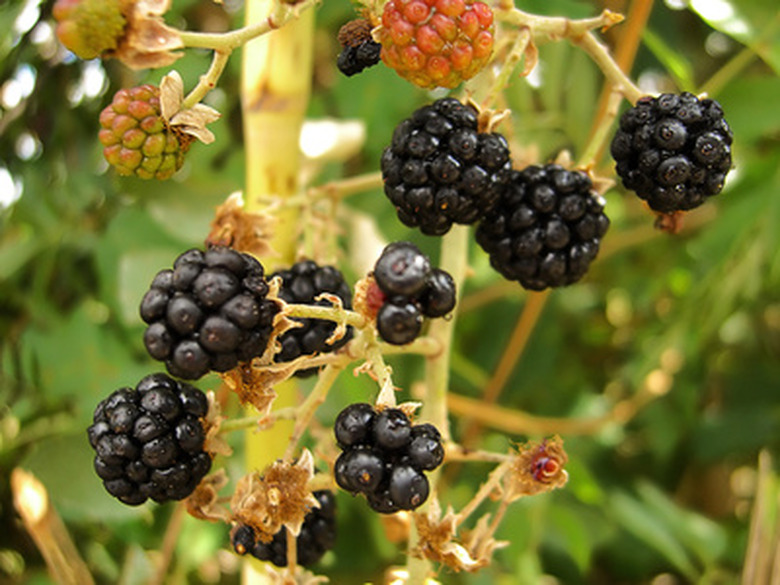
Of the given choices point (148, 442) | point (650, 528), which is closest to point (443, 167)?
point (148, 442)

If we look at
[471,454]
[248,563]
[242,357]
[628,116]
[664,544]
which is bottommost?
[664,544]

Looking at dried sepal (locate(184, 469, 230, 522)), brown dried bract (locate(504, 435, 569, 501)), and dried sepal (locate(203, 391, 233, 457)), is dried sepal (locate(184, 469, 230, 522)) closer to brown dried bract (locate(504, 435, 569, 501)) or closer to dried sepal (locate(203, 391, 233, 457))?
dried sepal (locate(203, 391, 233, 457))

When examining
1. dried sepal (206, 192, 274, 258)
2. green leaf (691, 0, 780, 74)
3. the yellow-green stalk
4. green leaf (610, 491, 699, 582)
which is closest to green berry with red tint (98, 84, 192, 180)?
dried sepal (206, 192, 274, 258)

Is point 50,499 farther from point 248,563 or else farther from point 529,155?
point 529,155

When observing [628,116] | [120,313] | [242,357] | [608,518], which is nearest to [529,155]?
[628,116]

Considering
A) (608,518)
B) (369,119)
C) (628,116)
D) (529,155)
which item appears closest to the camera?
(628,116)

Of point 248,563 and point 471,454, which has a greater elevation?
point 471,454

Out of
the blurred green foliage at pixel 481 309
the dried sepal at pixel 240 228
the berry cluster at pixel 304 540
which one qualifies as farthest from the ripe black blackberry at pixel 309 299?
the blurred green foliage at pixel 481 309

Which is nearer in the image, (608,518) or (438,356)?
(438,356)

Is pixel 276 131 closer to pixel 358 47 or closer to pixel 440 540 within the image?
pixel 358 47
